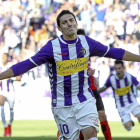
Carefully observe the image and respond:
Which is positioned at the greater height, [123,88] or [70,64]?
[70,64]

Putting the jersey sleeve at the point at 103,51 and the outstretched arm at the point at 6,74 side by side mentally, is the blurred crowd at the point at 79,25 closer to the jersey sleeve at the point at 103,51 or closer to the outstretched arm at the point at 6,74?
the jersey sleeve at the point at 103,51

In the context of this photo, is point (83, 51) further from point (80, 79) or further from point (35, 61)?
point (35, 61)

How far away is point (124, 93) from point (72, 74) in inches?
190

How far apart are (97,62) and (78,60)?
10.0 metres

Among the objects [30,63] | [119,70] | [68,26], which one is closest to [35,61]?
[30,63]

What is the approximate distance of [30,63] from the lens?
Answer: 16.0 ft

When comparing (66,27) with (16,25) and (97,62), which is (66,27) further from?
(16,25)

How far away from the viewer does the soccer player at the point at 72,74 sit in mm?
5004

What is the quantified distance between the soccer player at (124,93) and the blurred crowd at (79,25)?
16.1 feet

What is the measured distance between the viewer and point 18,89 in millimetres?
→ 15820

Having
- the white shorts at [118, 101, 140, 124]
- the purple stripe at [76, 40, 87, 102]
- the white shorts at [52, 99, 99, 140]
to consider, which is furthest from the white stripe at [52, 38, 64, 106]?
the white shorts at [118, 101, 140, 124]

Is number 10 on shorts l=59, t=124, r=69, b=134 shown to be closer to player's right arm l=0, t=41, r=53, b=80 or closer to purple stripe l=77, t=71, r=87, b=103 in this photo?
purple stripe l=77, t=71, r=87, b=103

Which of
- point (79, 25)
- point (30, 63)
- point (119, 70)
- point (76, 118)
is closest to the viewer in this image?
point (30, 63)

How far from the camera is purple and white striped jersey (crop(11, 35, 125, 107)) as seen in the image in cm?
504
